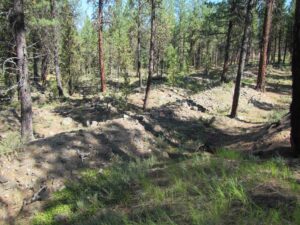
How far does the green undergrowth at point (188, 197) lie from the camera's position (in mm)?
4379

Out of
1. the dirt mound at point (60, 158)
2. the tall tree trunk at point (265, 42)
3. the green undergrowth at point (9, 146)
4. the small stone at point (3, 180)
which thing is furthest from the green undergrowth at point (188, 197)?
the tall tree trunk at point (265, 42)

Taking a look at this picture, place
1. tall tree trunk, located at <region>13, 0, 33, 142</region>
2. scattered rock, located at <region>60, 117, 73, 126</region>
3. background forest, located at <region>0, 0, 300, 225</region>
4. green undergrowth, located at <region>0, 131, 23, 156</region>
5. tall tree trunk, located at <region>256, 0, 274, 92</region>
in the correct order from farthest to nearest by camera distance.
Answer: tall tree trunk, located at <region>256, 0, 274, 92</region> < scattered rock, located at <region>60, 117, 73, 126</region> < tall tree trunk, located at <region>13, 0, 33, 142</region> < green undergrowth, located at <region>0, 131, 23, 156</region> < background forest, located at <region>0, 0, 300, 225</region>

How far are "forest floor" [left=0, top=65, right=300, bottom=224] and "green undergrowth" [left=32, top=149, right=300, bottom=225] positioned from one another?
Answer: 0.02m

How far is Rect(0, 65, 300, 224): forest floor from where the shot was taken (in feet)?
15.6

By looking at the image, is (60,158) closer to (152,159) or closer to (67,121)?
(152,159)

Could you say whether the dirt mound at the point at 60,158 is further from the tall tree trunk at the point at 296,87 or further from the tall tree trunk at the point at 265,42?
the tall tree trunk at the point at 265,42

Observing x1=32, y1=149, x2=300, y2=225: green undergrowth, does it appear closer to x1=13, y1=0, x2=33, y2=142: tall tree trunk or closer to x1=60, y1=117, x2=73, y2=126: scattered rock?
x1=13, y1=0, x2=33, y2=142: tall tree trunk

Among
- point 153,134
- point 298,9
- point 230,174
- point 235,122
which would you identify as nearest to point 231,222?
point 230,174

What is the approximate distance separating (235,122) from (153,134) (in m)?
5.16

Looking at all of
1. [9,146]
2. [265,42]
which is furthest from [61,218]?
[265,42]

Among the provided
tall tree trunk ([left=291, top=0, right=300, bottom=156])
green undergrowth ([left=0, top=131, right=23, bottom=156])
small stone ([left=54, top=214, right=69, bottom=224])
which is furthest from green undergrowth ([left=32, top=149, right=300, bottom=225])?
green undergrowth ([left=0, top=131, right=23, bottom=156])

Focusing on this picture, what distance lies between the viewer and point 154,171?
757 centimetres

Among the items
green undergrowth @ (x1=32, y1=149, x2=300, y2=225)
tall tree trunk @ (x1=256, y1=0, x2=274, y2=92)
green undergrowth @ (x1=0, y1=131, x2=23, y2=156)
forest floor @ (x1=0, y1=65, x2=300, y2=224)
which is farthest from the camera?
tall tree trunk @ (x1=256, y1=0, x2=274, y2=92)

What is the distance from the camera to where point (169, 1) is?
199ft
